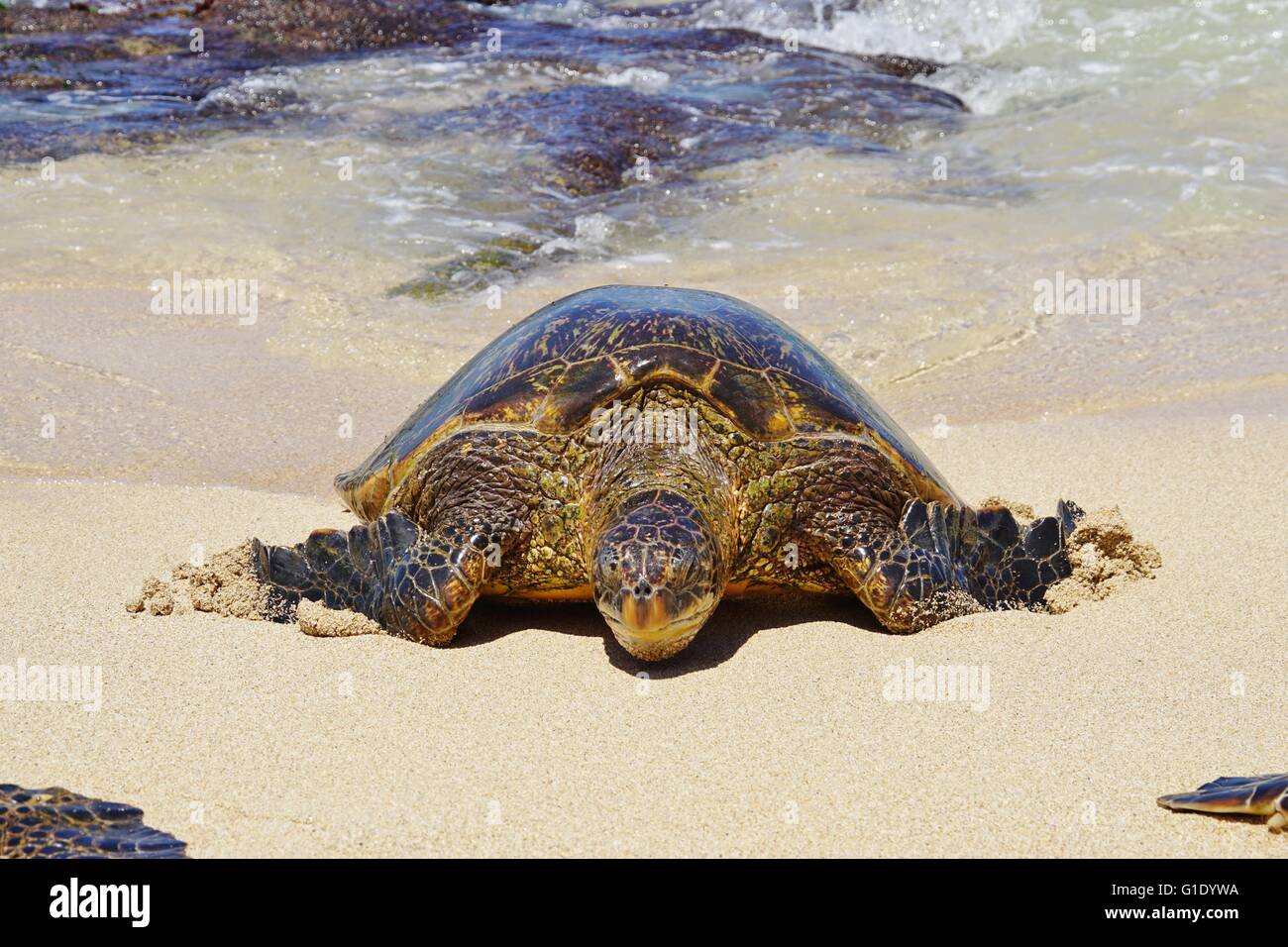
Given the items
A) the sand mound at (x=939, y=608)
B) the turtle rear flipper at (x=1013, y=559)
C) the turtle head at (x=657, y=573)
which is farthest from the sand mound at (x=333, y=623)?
the turtle rear flipper at (x=1013, y=559)

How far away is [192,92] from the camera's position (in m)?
14.6

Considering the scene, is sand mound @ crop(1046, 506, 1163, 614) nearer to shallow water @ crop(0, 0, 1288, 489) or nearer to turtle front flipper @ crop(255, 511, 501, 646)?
turtle front flipper @ crop(255, 511, 501, 646)

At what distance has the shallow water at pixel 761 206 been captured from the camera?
26.9 ft

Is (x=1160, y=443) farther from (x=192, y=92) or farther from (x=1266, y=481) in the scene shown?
(x=192, y=92)

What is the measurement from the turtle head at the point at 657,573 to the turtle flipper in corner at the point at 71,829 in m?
1.35

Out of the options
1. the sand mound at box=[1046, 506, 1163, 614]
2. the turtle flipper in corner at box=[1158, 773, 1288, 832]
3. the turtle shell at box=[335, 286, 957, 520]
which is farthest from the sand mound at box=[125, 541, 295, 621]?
the turtle flipper in corner at box=[1158, 773, 1288, 832]

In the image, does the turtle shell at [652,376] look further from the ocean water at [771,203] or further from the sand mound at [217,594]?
the ocean water at [771,203]

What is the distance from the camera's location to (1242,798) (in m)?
2.84

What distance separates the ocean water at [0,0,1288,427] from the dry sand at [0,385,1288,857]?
10.7 ft

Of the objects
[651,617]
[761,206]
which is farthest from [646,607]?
[761,206]

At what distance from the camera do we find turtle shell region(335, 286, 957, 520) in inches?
170
